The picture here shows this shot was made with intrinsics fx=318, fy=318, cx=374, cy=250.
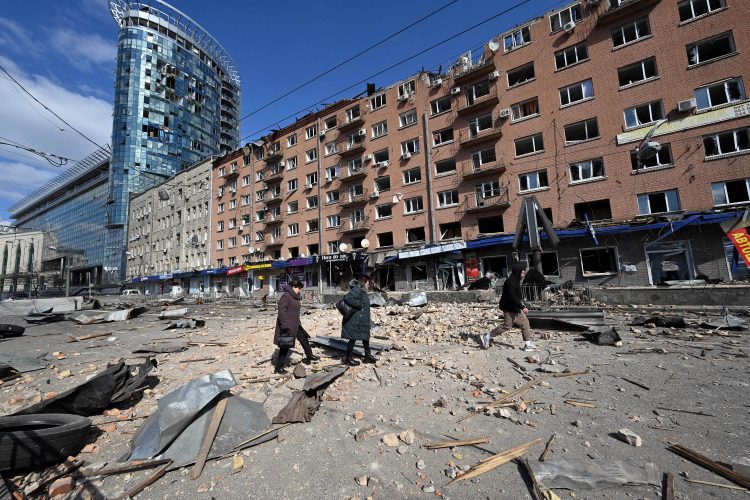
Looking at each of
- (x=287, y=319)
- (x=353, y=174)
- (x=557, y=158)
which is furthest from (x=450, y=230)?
(x=287, y=319)

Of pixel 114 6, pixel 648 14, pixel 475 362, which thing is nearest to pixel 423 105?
pixel 648 14

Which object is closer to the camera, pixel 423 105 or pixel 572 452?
pixel 572 452

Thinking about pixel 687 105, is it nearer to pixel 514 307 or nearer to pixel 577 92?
pixel 577 92

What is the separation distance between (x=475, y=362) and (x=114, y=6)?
10883 cm

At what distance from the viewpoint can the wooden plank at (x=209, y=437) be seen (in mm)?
3361

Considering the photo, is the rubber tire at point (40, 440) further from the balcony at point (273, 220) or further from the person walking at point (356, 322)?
the balcony at point (273, 220)

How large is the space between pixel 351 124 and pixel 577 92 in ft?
69.2

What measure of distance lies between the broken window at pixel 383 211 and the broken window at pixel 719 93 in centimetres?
2271

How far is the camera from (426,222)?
29031 mm

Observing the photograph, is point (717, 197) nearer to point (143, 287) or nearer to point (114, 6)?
point (143, 287)

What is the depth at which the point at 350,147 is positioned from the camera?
3428 centimetres

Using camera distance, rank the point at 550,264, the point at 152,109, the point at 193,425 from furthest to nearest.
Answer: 1. the point at 152,109
2. the point at 550,264
3. the point at 193,425

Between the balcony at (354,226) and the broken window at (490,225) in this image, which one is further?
the balcony at (354,226)

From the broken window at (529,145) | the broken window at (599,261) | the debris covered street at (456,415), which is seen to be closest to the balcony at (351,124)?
the broken window at (529,145)
